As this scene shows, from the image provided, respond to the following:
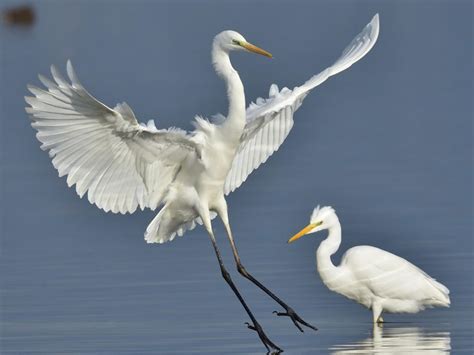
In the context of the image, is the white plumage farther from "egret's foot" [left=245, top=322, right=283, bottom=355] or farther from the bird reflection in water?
the bird reflection in water

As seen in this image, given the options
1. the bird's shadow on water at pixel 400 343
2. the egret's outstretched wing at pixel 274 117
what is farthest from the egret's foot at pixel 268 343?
the egret's outstretched wing at pixel 274 117

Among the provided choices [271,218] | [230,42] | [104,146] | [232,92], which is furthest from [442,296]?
[271,218]

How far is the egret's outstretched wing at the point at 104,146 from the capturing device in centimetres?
981

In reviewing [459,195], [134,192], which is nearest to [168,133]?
[134,192]

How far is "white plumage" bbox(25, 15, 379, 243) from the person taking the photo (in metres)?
9.95

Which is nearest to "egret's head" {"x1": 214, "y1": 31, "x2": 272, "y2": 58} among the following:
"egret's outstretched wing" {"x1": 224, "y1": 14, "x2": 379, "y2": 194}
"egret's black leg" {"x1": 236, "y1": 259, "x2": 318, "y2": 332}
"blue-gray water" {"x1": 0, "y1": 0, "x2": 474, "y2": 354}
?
"egret's outstretched wing" {"x1": 224, "y1": 14, "x2": 379, "y2": 194}

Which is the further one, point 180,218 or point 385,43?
Result: point 385,43

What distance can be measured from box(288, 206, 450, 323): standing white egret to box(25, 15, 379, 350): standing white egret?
2.61 feet

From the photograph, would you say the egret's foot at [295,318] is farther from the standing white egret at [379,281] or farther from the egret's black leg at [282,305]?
the standing white egret at [379,281]

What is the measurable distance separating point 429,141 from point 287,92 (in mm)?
6744

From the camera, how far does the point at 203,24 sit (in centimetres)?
3338

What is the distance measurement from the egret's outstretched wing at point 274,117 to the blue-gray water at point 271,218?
Result: 36.2 inches

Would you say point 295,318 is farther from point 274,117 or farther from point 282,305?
point 274,117

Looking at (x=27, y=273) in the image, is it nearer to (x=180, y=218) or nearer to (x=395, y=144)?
(x=180, y=218)
